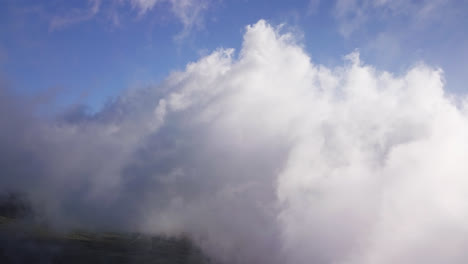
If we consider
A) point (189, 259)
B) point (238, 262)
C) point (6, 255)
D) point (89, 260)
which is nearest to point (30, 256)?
point (6, 255)

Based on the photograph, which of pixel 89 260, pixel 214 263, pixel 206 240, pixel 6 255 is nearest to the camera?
pixel 6 255

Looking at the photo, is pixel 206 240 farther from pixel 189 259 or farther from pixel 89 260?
pixel 89 260

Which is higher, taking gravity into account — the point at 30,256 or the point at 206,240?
the point at 206,240

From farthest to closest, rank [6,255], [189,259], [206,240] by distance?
[206,240] → [189,259] → [6,255]

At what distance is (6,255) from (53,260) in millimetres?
12772

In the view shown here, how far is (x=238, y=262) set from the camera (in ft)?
350

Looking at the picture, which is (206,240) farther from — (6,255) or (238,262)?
(6,255)

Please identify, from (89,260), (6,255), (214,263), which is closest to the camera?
(6,255)

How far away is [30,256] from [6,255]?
6369 mm

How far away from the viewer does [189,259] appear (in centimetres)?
11194

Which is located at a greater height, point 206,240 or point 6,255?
point 206,240

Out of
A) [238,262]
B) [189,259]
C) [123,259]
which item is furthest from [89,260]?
[238,262]

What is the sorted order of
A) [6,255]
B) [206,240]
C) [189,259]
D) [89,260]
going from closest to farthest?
1. [6,255]
2. [89,260]
3. [189,259]
4. [206,240]

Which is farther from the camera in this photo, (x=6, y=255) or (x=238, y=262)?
(x=238, y=262)
